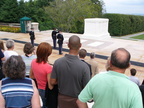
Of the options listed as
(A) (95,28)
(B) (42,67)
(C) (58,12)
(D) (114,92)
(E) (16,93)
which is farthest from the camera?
(C) (58,12)

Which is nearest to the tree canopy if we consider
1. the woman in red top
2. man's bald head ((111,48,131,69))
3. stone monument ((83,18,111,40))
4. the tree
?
the tree

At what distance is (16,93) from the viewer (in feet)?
6.65

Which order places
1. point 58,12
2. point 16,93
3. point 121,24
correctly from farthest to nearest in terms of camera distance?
point 121,24 → point 58,12 → point 16,93

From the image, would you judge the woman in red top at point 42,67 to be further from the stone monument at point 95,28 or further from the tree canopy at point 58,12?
the tree canopy at point 58,12

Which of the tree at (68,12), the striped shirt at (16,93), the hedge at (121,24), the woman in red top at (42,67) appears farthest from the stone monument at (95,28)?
the hedge at (121,24)

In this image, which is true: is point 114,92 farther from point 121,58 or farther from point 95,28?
point 95,28

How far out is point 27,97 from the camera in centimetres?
205

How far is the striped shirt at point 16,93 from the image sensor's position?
203cm

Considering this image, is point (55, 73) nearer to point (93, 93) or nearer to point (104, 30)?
point (93, 93)

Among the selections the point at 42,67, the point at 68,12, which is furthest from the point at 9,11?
the point at 42,67

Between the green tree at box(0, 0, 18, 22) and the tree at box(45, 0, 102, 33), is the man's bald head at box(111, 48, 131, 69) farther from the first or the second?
the green tree at box(0, 0, 18, 22)

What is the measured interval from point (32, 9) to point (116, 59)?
2861cm

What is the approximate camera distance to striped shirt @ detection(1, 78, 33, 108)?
2029 mm

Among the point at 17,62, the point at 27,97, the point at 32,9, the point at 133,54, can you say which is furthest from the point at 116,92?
the point at 32,9
